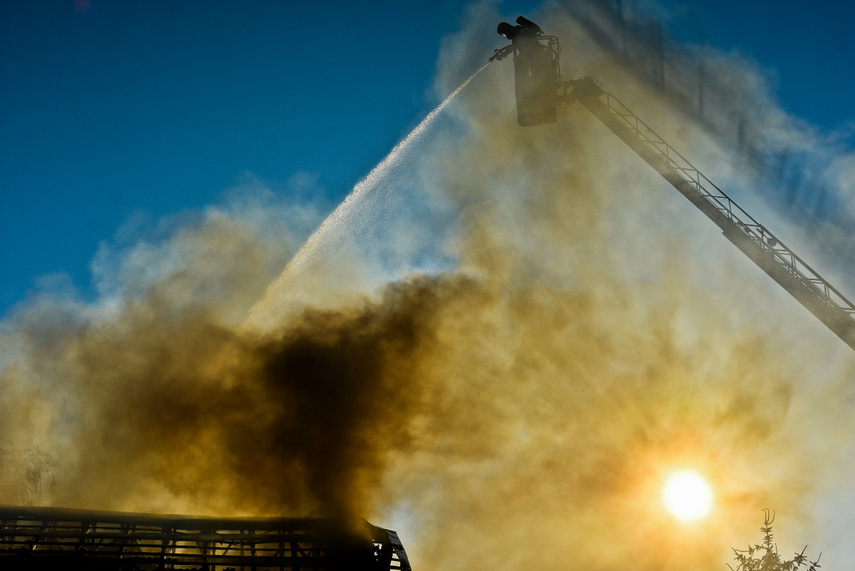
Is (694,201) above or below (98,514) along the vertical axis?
above

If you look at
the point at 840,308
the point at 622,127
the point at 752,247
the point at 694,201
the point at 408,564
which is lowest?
the point at 408,564

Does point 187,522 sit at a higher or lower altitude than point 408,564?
higher

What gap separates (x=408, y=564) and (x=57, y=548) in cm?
911

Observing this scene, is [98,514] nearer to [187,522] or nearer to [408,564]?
[187,522]

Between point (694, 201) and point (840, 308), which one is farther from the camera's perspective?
point (694, 201)

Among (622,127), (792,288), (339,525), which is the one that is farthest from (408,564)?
(622,127)

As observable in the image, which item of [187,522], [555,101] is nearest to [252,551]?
[187,522]

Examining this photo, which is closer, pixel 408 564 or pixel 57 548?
pixel 57 548

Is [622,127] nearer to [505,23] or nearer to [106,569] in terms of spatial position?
[505,23]

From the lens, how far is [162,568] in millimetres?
19000

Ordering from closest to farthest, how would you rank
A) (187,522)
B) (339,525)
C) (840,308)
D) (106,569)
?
(106,569)
(187,522)
(339,525)
(840,308)

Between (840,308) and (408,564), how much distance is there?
1536 cm

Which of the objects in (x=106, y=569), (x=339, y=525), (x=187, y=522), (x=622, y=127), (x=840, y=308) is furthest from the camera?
(x=622, y=127)

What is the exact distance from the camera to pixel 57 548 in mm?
18578
